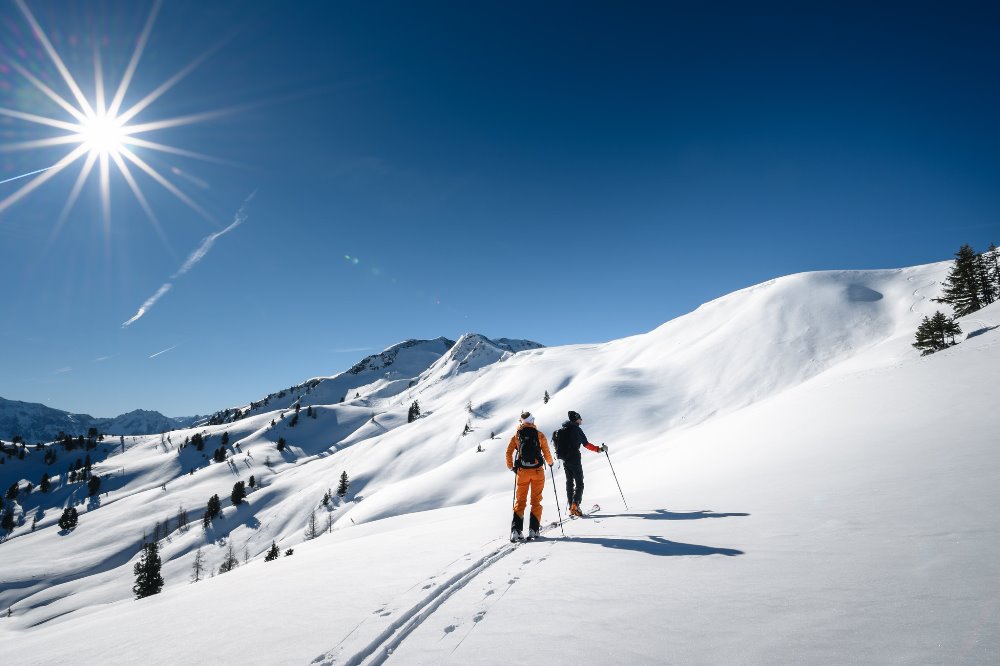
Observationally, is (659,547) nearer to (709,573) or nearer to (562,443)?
(709,573)

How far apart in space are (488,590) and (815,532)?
5063 mm

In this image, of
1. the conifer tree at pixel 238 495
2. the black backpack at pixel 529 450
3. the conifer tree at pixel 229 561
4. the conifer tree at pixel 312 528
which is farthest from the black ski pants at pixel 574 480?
the conifer tree at pixel 238 495

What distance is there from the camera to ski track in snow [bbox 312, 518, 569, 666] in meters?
4.03

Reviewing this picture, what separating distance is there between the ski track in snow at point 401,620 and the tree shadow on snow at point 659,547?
1.53m

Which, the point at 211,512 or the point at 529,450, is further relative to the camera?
the point at 211,512

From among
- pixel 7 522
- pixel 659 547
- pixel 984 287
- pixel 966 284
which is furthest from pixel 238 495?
pixel 984 287

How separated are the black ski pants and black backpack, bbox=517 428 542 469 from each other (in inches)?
75.5

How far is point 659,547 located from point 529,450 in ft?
11.7

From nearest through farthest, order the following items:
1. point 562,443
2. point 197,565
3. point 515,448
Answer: point 515,448
point 562,443
point 197,565

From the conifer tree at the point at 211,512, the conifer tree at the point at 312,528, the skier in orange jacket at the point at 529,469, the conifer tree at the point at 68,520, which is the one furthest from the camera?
the conifer tree at the point at 68,520

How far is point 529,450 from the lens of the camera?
9.63 m

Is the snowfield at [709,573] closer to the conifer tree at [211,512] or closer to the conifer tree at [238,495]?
the conifer tree at [211,512]

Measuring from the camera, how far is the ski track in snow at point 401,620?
4.03 m

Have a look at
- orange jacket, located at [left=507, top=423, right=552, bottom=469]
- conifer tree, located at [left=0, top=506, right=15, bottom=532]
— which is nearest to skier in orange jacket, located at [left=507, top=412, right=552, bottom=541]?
orange jacket, located at [left=507, top=423, right=552, bottom=469]
